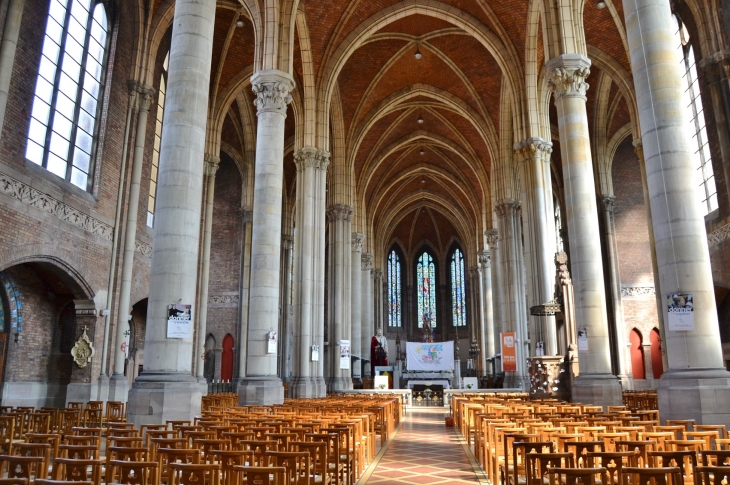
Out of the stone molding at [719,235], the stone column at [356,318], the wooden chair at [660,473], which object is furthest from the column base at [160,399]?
the stone column at [356,318]

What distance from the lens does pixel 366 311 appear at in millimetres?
40719

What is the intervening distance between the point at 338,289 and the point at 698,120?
16911 millimetres

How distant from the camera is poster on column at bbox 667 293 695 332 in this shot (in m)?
8.90

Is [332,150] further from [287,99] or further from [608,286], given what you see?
[608,286]

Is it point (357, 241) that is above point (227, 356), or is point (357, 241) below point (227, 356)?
above

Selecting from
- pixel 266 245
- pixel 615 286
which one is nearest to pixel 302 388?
pixel 266 245

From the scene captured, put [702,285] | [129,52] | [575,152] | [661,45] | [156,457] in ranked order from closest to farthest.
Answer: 1. [156,457]
2. [702,285]
3. [661,45]
4. [575,152]
5. [129,52]

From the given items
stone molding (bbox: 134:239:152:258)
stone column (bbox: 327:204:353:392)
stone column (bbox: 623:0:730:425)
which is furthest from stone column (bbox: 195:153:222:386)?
stone column (bbox: 623:0:730:425)

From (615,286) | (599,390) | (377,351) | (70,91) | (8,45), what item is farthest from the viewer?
(377,351)

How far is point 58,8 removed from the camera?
16.8 m

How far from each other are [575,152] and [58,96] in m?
14.9

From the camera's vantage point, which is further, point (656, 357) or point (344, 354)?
point (656, 357)

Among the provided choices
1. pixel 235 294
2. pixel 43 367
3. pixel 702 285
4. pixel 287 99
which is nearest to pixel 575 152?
pixel 702 285

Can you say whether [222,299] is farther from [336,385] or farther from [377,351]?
[377,351]
